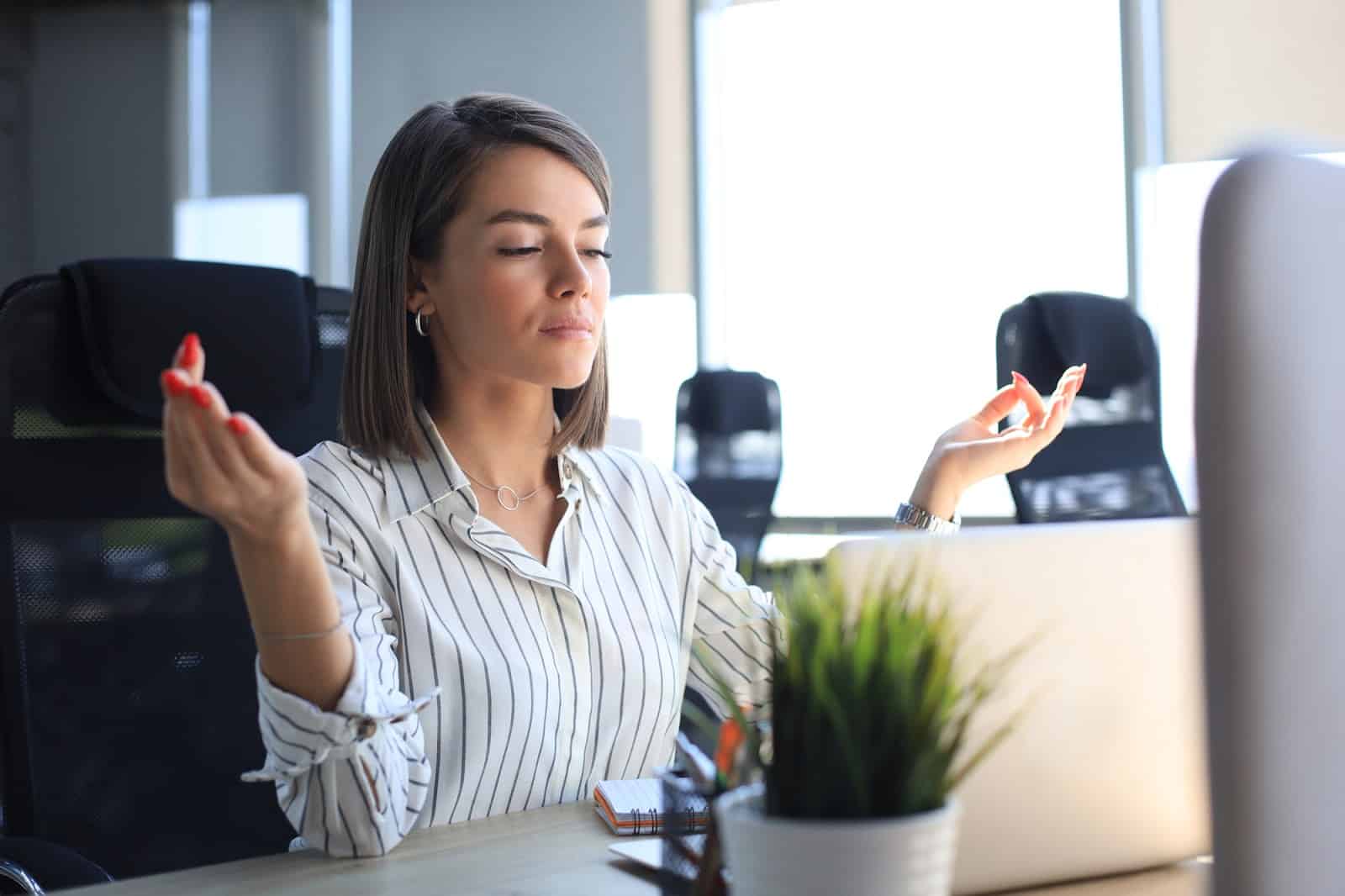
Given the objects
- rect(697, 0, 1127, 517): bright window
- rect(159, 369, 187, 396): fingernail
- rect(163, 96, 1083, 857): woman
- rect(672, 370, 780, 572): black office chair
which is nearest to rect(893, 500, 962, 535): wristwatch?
rect(163, 96, 1083, 857): woman

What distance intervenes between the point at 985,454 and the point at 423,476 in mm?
625


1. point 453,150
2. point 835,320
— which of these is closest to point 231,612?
point 453,150

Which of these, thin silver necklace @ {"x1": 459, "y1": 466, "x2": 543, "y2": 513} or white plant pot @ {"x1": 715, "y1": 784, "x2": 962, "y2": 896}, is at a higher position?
thin silver necklace @ {"x1": 459, "y1": 466, "x2": 543, "y2": 513}

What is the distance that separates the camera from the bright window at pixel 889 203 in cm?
413

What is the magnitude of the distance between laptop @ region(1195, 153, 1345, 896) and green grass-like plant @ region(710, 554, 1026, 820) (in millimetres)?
115

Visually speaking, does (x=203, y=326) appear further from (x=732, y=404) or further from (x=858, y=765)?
(x=732, y=404)

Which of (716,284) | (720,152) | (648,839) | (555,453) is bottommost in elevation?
(648,839)

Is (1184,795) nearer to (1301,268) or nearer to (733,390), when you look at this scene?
(1301,268)

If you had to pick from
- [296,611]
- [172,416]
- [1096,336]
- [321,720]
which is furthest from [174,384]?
[1096,336]

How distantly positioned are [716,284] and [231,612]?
340 cm

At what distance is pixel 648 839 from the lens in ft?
3.27

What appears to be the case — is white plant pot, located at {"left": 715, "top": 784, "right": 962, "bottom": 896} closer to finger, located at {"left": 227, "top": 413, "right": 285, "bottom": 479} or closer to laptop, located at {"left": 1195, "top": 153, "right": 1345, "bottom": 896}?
laptop, located at {"left": 1195, "top": 153, "right": 1345, "bottom": 896}

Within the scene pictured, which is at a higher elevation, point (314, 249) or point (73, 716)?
point (314, 249)

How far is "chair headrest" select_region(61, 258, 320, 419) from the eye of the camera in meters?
1.50
